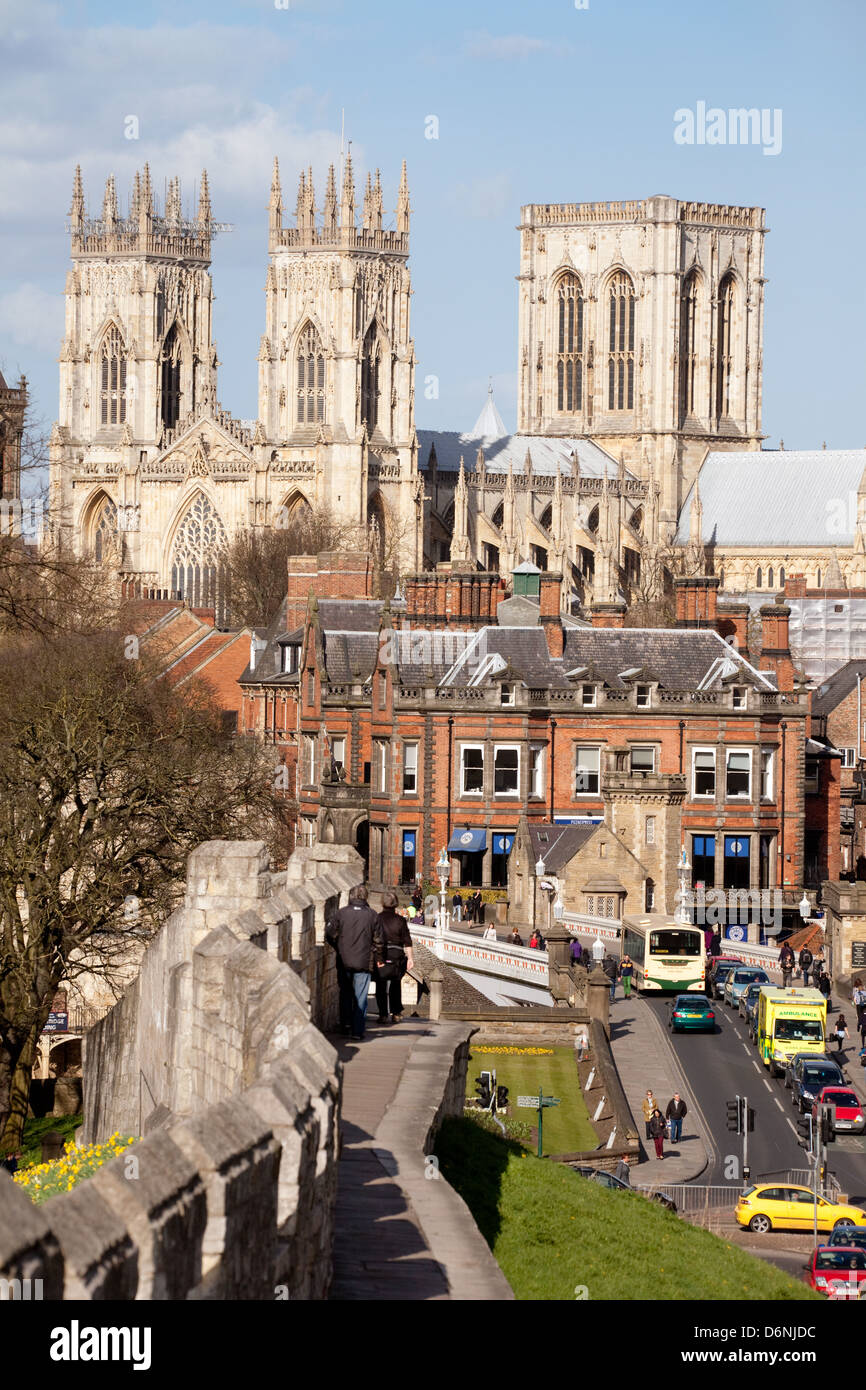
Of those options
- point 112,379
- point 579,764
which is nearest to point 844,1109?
point 579,764

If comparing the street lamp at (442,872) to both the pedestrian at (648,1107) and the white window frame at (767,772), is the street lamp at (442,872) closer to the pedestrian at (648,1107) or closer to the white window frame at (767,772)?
the white window frame at (767,772)

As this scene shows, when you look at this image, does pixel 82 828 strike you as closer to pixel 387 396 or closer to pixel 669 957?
pixel 669 957

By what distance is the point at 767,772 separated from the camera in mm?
61750

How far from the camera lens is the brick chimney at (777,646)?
6512 cm

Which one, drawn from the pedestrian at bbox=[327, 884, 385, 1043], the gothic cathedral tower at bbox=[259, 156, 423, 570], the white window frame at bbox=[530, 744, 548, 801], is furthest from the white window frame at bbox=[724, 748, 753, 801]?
the gothic cathedral tower at bbox=[259, 156, 423, 570]

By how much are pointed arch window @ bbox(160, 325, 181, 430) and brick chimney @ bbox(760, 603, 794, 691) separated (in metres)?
91.5

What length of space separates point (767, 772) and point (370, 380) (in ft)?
281

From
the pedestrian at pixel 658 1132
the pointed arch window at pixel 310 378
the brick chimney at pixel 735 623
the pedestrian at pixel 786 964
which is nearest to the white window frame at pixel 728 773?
the pedestrian at pixel 786 964

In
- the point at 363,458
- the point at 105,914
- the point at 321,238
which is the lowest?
the point at 105,914

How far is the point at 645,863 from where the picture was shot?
2264 inches

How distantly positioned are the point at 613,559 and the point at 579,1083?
99782 mm
